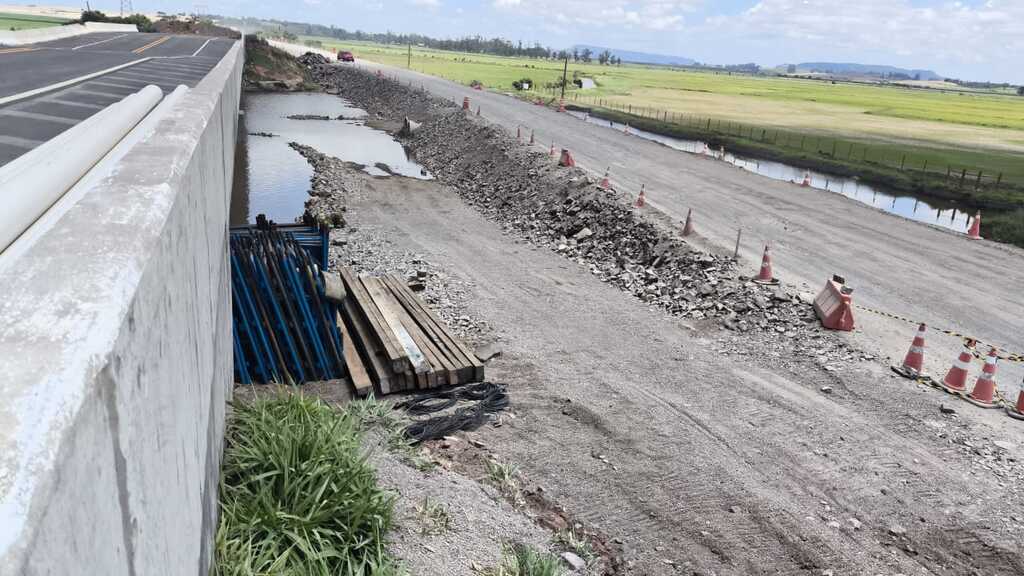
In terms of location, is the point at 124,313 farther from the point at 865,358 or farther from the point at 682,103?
the point at 682,103

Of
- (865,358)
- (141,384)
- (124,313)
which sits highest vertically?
(124,313)

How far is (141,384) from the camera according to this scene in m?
2.19

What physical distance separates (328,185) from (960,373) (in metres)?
21.2

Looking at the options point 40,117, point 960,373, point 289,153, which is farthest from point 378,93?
point 960,373

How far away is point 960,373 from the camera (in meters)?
9.78

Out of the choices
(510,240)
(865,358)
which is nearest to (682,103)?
(510,240)

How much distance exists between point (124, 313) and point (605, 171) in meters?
24.0

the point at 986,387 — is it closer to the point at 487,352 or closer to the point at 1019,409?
the point at 1019,409

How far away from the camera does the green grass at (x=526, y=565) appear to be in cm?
576

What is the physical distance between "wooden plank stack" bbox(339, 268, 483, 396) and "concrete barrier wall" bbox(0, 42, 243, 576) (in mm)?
5400

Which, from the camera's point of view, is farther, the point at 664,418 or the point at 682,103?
the point at 682,103

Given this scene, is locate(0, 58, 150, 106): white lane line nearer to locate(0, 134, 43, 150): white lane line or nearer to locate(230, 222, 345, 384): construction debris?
locate(0, 134, 43, 150): white lane line

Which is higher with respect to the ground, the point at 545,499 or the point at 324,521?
the point at 324,521

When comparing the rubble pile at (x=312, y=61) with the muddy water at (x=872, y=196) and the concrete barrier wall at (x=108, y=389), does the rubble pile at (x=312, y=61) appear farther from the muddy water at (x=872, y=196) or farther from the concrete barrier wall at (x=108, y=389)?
the concrete barrier wall at (x=108, y=389)
